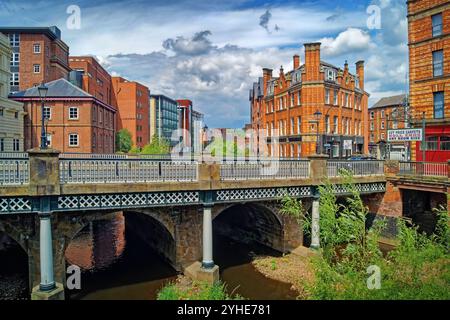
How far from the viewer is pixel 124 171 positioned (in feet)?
44.4

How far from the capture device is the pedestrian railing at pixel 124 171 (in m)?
12.7

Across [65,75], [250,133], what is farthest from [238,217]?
[65,75]

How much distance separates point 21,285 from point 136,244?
7.65 m

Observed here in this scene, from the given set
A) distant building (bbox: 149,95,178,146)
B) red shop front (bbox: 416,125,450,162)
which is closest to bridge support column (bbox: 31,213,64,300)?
red shop front (bbox: 416,125,450,162)

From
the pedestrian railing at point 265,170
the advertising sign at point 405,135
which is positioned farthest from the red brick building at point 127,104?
the pedestrian railing at point 265,170

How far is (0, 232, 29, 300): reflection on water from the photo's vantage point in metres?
14.4

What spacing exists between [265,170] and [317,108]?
90.9ft

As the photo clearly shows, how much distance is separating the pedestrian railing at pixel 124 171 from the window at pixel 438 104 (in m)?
20.7

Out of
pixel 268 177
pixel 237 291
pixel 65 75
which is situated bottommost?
pixel 237 291

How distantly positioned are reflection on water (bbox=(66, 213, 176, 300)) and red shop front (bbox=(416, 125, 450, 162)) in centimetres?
2114

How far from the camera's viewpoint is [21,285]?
15.3 m

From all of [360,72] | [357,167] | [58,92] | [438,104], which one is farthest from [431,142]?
[58,92]

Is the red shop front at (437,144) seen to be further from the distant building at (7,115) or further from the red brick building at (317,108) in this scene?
the distant building at (7,115)
